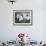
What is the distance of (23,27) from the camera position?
486cm

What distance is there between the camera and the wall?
4828mm

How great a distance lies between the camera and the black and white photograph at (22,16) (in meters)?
4.84

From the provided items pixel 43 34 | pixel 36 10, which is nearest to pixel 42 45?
pixel 43 34

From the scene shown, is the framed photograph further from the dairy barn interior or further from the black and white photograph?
the dairy barn interior

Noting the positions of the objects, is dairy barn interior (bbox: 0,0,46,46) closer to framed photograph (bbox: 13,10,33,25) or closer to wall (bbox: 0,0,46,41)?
wall (bbox: 0,0,46,41)

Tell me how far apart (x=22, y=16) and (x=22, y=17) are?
37 mm

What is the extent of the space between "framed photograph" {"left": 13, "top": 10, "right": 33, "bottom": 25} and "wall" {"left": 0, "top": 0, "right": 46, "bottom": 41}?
0.11m

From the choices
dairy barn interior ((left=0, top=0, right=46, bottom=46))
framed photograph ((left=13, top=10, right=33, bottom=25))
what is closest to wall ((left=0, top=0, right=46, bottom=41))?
dairy barn interior ((left=0, top=0, right=46, bottom=46))

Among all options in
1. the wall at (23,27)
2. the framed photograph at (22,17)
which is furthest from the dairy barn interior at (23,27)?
the framed photograph at (22,17)

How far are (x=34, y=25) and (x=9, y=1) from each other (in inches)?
51.2

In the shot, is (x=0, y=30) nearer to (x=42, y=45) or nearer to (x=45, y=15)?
(x=45, y=15)

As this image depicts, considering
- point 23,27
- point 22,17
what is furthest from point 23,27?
point 22,17

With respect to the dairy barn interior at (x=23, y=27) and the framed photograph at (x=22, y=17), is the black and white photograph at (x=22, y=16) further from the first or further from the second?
the dairy barn interior at (x=23, y=27)

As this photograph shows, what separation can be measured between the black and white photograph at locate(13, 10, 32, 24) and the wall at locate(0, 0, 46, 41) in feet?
0.39
